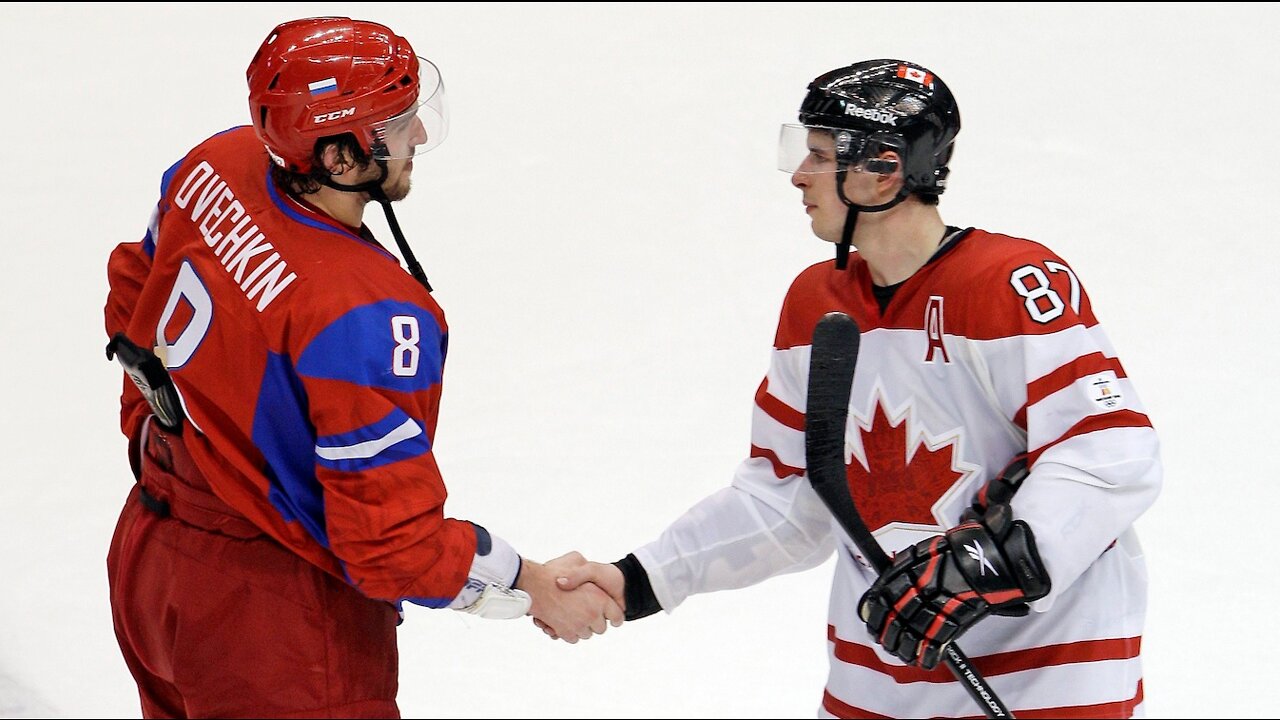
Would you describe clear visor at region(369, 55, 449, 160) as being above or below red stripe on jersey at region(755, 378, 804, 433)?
above

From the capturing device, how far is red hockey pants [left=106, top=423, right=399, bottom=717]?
260 cm

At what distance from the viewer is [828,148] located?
2.63 metres

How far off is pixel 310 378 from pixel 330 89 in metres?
0.45

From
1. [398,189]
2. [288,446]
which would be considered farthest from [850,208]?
[288,446]

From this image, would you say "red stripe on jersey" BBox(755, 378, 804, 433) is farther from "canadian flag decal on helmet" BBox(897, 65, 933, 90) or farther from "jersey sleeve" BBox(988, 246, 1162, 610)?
"canadian flag decal on helmet" BBox(897, 65, 933, 90)

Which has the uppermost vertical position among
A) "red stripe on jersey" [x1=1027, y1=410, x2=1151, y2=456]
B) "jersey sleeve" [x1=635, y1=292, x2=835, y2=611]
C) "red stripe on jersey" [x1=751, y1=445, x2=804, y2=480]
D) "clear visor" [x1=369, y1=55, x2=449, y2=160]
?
"clear visor" [x1=369, y1=55, x2=449, y2=160]

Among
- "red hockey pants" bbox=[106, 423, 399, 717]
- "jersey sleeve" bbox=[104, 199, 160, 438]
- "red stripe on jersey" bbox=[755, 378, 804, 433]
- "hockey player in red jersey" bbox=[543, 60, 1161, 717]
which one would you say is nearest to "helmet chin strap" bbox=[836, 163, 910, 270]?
"hockey player in red jersey" bbox=[543, 60, 1161, 717]

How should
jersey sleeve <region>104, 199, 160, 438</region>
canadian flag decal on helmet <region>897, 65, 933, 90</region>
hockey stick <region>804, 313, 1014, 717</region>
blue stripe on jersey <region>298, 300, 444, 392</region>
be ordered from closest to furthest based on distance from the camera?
blue stripe on jersey <region>298, 300, 444, 392</region>
hockey stick <region>804, 313, 1014, 717</region>
canadian flag decal on helmet <region>897, 65, 933, 90</region>
jersey sleeve <region>104, 199, 160, 438</region>

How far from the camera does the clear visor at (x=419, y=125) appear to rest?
252 cm

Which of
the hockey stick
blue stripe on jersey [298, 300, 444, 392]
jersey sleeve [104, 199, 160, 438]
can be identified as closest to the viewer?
blue stripe on jersey [298, 300, 444, 392]

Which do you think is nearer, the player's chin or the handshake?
the player's chin

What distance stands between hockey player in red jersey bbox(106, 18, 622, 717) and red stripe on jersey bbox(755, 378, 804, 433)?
54cm

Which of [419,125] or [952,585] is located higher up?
[419,125]

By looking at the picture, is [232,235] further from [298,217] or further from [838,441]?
[838,441]
